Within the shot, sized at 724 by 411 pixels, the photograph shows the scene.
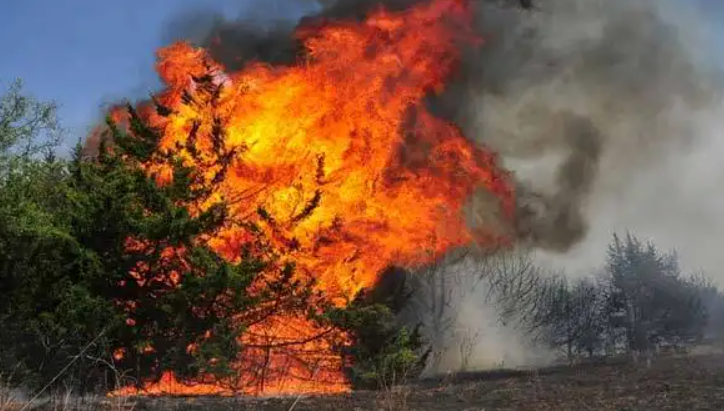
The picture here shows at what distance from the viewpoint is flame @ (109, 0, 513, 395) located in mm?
15664

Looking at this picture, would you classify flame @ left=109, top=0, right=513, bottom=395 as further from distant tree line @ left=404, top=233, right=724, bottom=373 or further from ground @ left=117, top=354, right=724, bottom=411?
distant tree line @ left=404, top=233, right=724, bottom=373

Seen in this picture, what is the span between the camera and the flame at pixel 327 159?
1566 centimetres

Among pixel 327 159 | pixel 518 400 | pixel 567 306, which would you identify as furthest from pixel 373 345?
pixel 567 306

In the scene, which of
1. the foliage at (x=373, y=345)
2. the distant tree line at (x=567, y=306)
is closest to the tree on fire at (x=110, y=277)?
the foliage at (x=373, y=345)

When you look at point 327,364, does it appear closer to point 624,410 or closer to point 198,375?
point 198,375

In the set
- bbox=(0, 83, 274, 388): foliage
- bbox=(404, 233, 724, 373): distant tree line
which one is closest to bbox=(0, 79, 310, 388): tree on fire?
bbox=(0, 83, 274, 388): foliage

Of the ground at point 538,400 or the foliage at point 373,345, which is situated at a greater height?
the foliage at point 373,345

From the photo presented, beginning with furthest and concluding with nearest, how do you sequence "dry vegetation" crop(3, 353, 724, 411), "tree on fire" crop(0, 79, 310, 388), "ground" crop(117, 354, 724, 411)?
1. "tree on fire" crop(0, 79, 310, 388)
2. "ground" crop(117, 354, 724, 411)
3. "dry vegetation" crop(3, 353, 724, 411)

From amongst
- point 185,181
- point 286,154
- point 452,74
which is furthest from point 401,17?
point 185,181

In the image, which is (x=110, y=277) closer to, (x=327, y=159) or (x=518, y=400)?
(x=327, y=159)

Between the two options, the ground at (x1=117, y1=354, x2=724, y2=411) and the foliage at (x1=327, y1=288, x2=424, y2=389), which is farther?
the foliage at (x1=327, y1=288, x2=424, y2=389)

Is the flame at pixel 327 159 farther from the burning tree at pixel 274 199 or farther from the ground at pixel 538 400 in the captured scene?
the ground at pixel 538 400

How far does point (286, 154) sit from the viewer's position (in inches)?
651

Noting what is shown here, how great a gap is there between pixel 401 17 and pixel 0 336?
1340cm
